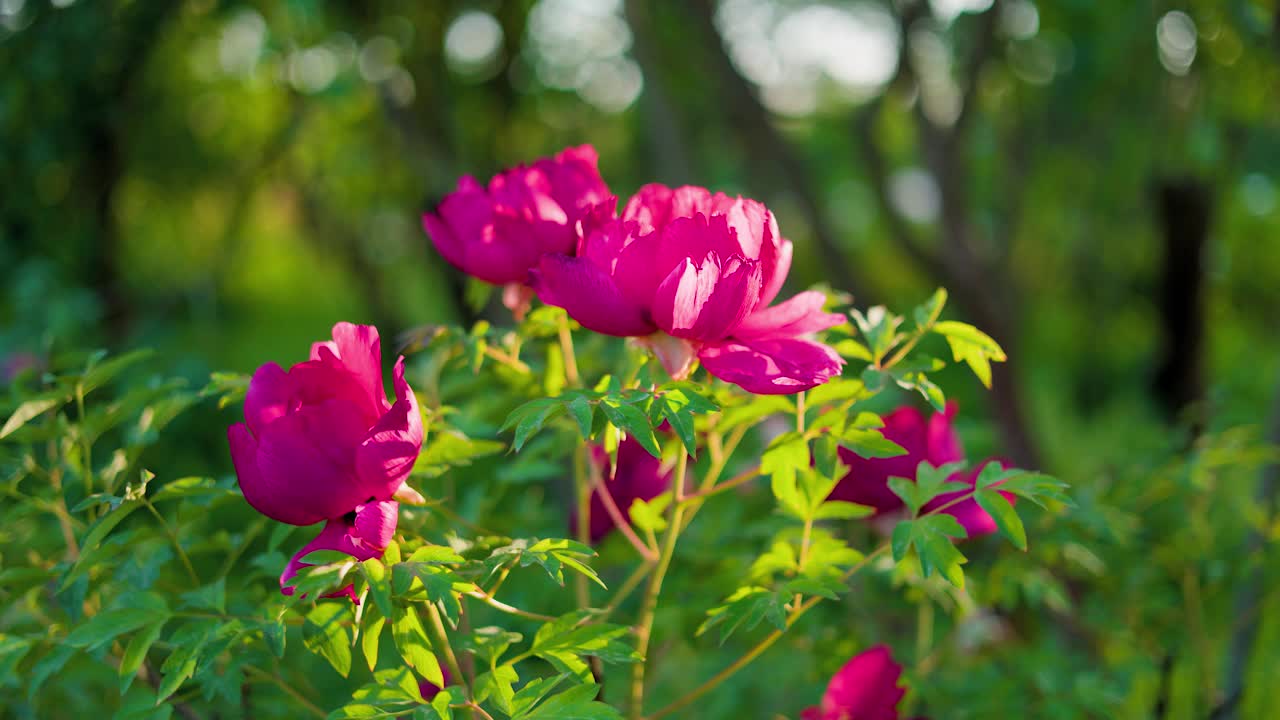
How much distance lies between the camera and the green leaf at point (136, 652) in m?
0.88

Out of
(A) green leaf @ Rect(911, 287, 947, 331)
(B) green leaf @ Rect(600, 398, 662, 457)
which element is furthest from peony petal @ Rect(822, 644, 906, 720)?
(B) green leaf @ Rect(600, 398, 662, 457)

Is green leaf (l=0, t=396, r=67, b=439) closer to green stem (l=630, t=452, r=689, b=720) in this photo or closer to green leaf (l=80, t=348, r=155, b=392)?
green leaf (l=80, t=348, r=155, b=392)

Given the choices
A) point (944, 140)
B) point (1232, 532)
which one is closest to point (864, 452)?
point (1232, 532)

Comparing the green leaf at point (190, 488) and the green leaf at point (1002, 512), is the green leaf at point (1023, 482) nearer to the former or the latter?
the green leaf at point (1002, 512)

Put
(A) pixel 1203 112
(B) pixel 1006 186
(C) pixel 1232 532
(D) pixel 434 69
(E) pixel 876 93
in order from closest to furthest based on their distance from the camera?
1. (C) pixel 1232 532
2. (A) pixel 1203 112
3. (D) pixel 434 69
4. (E) pixel 876 93
5. (B) pixel 1006 186

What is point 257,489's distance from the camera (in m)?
0.82

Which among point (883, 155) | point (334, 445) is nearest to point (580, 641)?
point (334, 445)

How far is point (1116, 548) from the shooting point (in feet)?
5.61

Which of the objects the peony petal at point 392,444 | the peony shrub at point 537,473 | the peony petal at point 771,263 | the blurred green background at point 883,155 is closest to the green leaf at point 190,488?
the peony shrub at point 537,473

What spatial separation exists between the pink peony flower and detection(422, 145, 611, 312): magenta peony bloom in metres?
0.39

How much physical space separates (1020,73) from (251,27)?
11.7 feet

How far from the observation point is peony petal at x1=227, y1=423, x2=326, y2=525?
32.3 inches

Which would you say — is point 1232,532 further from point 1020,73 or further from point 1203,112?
point 1020,73

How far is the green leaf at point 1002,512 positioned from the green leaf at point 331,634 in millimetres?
598
